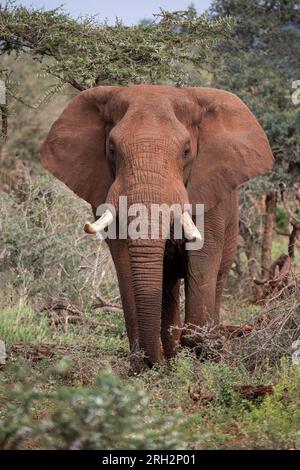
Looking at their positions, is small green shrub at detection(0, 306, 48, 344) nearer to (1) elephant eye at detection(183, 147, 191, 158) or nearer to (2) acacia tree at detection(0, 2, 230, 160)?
(2) acacia tree at detection(0, 2, 230, 160)

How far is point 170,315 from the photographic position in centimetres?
884

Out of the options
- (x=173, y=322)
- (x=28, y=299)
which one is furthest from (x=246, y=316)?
(x=28, y=299)

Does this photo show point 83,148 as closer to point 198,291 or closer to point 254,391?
point 198,291

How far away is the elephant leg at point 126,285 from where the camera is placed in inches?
308

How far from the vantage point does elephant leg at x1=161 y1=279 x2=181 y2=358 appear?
873cm

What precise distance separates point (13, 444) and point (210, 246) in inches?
141

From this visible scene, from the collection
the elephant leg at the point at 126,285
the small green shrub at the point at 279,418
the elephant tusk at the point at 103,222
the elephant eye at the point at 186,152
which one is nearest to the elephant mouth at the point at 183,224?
the elephant tusk at the point at 103,222

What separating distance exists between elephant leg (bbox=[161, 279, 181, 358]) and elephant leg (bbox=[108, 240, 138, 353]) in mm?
793

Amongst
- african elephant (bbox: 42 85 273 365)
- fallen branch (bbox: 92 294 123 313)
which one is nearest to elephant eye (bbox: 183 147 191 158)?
african elephant (bbox: 42 85 273 365)

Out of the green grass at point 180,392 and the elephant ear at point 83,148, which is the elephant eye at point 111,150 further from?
the green grass at point 180,392

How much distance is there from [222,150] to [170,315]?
157cm

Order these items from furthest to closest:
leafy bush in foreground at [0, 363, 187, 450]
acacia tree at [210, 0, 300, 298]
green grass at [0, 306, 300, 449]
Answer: acacia tree at [210, 0, 300, 298] → green grass at [0, 306, 300, 449] → leafy bush in foreground at [0, 363, 187, 450]

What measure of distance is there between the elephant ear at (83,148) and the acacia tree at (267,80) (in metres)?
4.38

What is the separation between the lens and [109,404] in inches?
188
